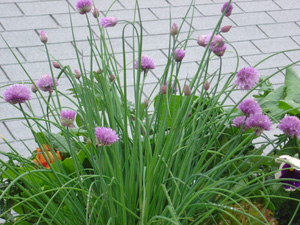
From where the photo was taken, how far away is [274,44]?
136 inches

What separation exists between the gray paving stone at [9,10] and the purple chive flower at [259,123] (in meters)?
2.67

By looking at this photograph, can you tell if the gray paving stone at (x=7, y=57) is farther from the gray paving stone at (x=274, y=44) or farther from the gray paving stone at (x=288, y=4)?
the gray paving stone at (x=288, y=4)

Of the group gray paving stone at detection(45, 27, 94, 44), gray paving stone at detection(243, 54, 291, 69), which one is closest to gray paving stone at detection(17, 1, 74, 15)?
gray paving stone at detection(45, 27, 94, 44)

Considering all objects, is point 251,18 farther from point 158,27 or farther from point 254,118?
point 254,118

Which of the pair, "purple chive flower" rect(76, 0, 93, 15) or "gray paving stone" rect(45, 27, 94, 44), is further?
"gray paving stone" rect(45, 27, 94, 44)

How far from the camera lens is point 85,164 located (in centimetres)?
149

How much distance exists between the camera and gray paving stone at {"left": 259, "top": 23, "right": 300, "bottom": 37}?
11.7ft

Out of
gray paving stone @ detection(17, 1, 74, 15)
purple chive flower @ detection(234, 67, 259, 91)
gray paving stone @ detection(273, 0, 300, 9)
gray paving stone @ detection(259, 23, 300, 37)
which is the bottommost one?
purple chive flower @ detection(234, 67, 259, 91)

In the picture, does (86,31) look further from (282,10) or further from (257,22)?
(282,10)

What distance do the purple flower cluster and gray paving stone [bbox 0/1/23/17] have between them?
103 inches

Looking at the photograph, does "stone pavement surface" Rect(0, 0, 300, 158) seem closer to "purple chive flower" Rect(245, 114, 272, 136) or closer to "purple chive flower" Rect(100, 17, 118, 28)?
"purple chive flower" Rect(100, 17, 118, 28)

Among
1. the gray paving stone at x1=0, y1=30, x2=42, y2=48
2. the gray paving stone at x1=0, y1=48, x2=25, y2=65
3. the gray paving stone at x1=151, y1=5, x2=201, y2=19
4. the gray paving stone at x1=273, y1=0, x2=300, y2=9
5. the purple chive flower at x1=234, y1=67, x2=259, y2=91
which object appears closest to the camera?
the purple chive flower at x1=234, y1=67, x2=259, y2=91

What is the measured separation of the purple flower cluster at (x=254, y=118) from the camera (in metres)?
1.13

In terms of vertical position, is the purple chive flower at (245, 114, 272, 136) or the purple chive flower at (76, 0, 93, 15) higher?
the purple chive flower at (76, 0, 93, 15)
